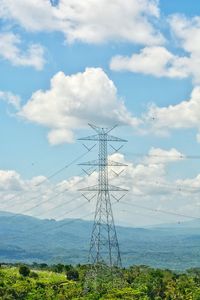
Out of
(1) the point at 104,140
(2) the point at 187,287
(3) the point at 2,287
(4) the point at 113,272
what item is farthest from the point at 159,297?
(1) the point at 104,140

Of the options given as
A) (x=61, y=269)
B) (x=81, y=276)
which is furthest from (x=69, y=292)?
(x=61, y=269)

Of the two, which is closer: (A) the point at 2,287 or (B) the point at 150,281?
(A) the point at 2,287

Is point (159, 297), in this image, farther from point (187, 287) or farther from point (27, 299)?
point (27, 299)

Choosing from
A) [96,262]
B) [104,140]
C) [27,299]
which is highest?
[104,140]

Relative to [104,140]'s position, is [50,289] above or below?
below

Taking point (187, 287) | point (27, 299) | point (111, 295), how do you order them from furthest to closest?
point (187, 287) < point (27, 299) < point (111, 295)

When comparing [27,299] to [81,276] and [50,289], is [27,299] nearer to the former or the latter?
[50,289]

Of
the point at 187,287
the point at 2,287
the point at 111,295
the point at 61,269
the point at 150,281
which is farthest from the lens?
the point at 61,269
